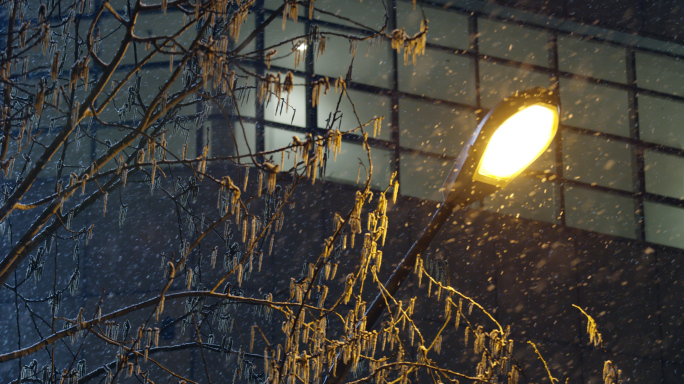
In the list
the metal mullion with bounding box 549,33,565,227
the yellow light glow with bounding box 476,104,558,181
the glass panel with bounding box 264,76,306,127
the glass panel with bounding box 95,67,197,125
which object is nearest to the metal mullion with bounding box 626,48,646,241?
the metal mullion with bounding box 549,33,565,227

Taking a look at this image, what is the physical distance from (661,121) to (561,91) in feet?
7.23

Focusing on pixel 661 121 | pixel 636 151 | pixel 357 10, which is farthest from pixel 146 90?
pixel 661 121

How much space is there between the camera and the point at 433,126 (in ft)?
34.8

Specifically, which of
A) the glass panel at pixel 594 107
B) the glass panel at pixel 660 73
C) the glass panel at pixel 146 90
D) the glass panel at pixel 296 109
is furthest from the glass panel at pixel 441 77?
the glass panel at pixel 146 90

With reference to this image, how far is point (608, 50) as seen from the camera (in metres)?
12.0

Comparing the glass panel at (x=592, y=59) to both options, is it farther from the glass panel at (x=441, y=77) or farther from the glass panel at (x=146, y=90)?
the glass panel at (x=146, y=90)

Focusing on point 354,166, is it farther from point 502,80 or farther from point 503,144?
point 503,144

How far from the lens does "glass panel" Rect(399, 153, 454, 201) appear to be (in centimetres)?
1009

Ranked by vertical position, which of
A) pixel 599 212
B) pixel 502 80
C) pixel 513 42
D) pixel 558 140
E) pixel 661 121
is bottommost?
pixel 599 212

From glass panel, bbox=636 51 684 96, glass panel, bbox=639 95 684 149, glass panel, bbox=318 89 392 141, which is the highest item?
glass panel, bbox=636 51 684 96

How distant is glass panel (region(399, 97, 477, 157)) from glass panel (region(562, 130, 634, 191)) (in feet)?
6.58

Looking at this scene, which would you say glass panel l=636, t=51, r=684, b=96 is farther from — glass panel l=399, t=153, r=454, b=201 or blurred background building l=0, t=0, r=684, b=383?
glass panel l=399, t=153, r=454, b=201

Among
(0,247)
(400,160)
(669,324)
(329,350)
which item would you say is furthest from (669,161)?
(0,247)

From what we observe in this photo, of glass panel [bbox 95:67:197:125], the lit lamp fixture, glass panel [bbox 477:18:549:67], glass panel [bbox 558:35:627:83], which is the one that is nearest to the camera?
the lit lamp fixture
